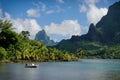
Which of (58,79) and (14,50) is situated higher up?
(14,50)

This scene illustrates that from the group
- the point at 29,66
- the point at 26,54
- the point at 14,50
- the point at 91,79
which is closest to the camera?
the point at 91,79

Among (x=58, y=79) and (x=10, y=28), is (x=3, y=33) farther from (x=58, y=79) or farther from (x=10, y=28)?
(x=58, y=79)

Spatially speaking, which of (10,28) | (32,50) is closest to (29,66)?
(10,28)

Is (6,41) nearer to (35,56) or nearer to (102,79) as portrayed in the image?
(35,56)

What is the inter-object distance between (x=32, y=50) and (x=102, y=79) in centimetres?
11853

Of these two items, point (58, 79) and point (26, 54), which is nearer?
point (58, 79)

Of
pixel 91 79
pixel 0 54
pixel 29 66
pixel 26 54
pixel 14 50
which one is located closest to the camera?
pixel 91 79

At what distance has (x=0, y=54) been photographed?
137375 mm

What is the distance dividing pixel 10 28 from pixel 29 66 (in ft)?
168

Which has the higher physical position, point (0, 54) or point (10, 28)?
point (10, 28)

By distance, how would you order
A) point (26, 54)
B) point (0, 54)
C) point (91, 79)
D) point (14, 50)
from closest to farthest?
point (91, 79), point (0, 54), point (14, 50), point (26, 54)

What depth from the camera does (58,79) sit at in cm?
7075

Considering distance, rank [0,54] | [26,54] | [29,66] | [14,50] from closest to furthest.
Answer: [29,66] → [0,54] → [14,50] → [26,54]

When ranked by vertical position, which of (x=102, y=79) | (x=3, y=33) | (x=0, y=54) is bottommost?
(x=102, y=79)
